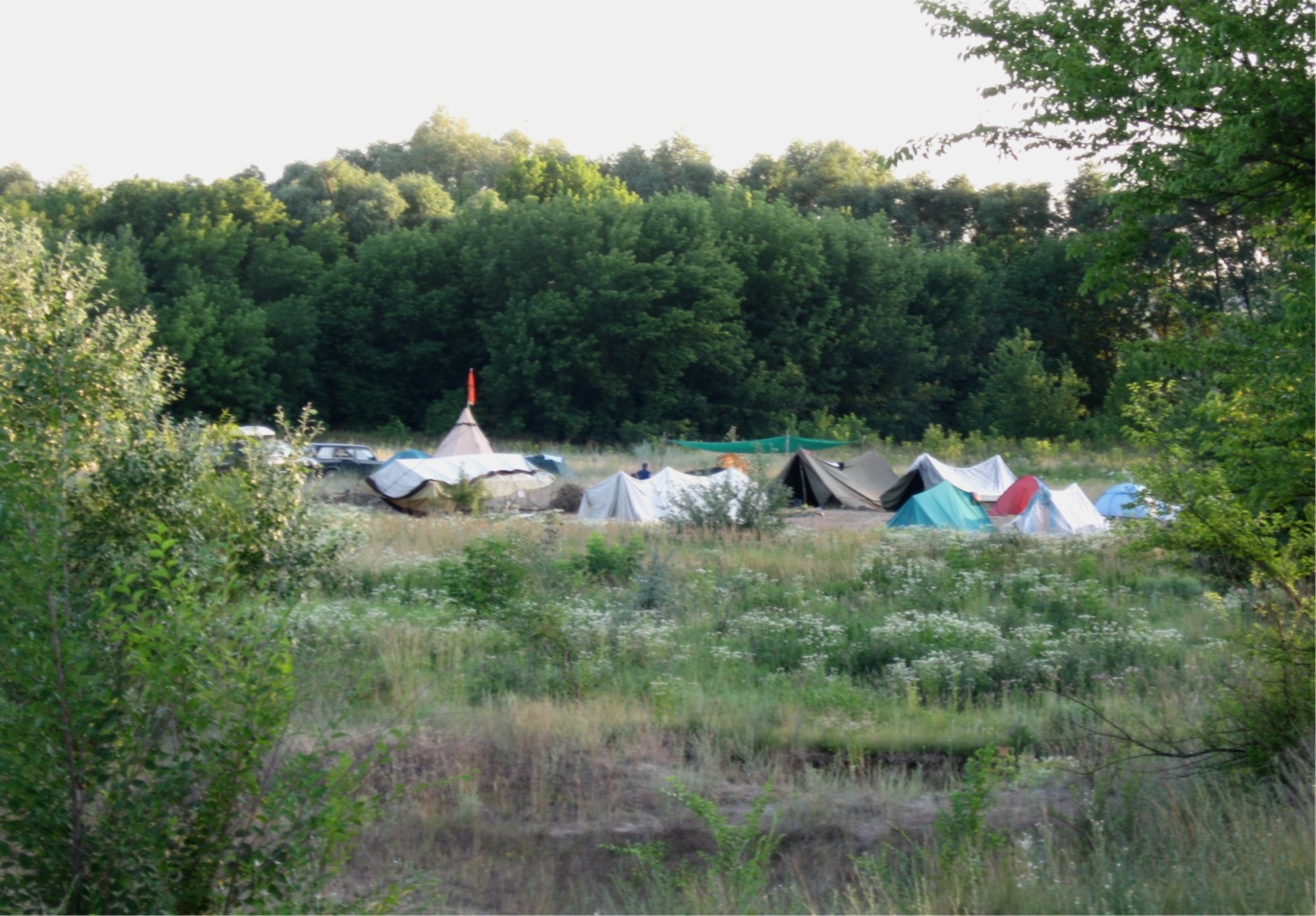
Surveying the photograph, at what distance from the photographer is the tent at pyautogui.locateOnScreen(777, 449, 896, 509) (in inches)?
1043

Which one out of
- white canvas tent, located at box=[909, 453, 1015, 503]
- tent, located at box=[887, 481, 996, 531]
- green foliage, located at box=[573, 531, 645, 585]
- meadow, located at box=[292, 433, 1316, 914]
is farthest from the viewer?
white canvas tent, located at box=[909, 453, 1015, 503]

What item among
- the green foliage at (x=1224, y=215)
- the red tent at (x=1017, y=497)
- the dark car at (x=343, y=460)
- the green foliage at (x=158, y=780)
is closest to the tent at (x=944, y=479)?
the red tent at (x=1017, y=497)

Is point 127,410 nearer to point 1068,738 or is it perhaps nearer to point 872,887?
point 872,887

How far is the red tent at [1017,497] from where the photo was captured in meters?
23.8

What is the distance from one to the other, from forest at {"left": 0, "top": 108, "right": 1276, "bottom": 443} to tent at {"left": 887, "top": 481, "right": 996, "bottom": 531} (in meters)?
19.9

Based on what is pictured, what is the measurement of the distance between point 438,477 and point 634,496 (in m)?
4.45

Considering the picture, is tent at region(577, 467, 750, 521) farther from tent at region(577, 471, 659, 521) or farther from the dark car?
the dark car

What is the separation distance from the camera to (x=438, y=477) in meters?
25.3

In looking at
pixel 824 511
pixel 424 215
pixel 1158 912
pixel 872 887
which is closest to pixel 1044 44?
pixel 1158 912

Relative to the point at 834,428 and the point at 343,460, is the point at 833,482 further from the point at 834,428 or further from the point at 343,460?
the point at 834,428

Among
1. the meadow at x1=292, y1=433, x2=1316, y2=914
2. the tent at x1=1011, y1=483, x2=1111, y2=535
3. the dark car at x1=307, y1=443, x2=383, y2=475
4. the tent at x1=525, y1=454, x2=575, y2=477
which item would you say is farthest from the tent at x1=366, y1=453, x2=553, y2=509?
the tent at x1=1011, y1=483, x2=1111, y2=535

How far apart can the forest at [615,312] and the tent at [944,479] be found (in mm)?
15782

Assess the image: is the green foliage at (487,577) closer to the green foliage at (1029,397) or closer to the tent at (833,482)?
the tent at (833,482)

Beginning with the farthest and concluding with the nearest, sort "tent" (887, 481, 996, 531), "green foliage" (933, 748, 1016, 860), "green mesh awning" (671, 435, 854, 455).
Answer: "green mesh awning" (671, 435, 854, 455), "tent" (887, 481, 996, 531), "green foliage" (933, 748, 1016, 860)
